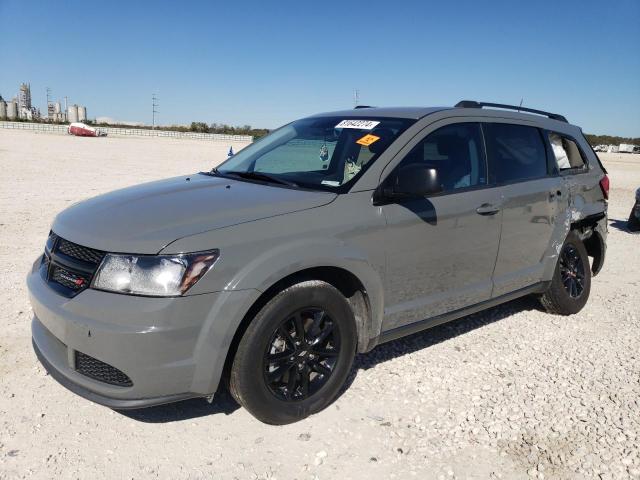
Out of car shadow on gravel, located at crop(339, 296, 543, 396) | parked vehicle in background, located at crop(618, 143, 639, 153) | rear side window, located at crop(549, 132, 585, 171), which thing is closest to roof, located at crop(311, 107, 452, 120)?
rear side window, located at crop(549, 132, 585, 171)

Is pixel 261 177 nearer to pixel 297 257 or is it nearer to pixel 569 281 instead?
pixel 297 257

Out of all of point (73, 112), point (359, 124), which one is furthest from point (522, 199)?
point (73, 112)

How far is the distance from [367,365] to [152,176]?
1477 centimetres

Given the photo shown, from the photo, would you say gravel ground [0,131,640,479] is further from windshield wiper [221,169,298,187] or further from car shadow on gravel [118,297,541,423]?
windshield wiper [221,169,298,187]

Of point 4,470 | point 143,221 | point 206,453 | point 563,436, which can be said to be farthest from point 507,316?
point 4,470

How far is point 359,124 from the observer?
12.7 feet

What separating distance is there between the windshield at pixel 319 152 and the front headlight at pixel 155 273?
1.06 meters

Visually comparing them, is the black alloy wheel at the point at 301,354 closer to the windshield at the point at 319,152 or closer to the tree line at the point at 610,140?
the windshield at the point at 319,152

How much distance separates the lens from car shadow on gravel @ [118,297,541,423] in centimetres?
318

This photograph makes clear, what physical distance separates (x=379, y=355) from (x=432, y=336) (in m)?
0.65

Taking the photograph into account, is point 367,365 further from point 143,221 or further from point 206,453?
point 143,221

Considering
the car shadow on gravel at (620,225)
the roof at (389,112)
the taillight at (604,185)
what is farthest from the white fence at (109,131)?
the roof at (389,112)

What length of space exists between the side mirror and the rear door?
1.05 meters

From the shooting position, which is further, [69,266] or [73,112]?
[73,112]
